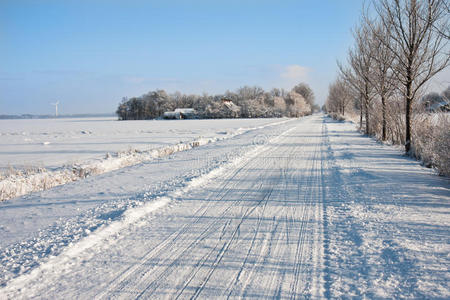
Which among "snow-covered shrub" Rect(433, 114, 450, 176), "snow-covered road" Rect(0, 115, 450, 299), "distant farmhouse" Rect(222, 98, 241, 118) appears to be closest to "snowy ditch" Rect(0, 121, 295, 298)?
"snow-covered road" Rect(0, 115, 450, 299)

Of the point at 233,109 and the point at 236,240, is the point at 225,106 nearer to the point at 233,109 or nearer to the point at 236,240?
the point at 233,109

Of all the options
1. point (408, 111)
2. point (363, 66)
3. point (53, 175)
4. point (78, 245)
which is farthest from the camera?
point (363, 66)

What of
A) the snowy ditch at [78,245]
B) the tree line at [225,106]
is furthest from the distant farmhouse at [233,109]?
the snowy ditch at [78,245]

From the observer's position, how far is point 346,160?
32.3 ft

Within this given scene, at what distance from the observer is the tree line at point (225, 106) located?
294 feet

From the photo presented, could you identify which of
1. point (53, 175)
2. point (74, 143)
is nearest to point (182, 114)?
point (74, 143)

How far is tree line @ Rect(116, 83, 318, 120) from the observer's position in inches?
3533

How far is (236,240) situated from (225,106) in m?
87.1

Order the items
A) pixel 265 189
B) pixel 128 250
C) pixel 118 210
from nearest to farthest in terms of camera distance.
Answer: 1. pixel 128 250
2. pixel 118 210
3. pixel 265 189

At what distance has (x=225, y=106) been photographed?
89.5 metres

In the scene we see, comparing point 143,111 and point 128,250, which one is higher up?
point 143,111

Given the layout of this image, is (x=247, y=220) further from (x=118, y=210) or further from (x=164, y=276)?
(x=118, y=210)

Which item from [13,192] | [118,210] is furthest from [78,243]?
[13,192]

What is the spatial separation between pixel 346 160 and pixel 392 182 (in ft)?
10.6
